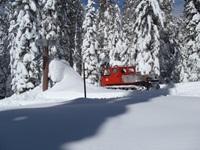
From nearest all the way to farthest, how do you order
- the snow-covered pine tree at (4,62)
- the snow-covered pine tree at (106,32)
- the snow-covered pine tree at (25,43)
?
the snow-covered pine tree at (25,43), the snow-covered pine tree at (106,32), the snow-covered pine tree at (4,62)

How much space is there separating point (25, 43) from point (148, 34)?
12.1 metres

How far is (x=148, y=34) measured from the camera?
27.7 metres

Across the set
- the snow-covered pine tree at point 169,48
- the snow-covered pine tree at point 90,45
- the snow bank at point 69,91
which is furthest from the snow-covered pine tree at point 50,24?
the snow-covered pine tree at point 169,48

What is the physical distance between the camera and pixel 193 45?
30.7m

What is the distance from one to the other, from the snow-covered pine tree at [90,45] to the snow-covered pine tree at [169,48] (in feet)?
28.6

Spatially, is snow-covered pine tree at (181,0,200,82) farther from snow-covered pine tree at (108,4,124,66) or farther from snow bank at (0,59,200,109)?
snow-covered pine tree at (108,4,124,66)

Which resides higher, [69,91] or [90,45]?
[90,45]

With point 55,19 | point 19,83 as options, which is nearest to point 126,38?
point 55,19

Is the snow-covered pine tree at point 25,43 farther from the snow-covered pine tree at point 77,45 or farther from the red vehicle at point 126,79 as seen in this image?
the snow-covered pine tree at point 77,45

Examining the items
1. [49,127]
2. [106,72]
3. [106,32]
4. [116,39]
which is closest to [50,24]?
[106,72]

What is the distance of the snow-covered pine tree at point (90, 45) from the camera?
3591 cm

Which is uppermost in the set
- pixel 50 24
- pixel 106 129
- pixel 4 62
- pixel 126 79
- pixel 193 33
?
pixel 50 24

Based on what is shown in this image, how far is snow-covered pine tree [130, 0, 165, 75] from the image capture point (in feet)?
89.7

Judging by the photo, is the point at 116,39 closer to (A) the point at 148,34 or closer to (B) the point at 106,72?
(A) the point at 148,34
